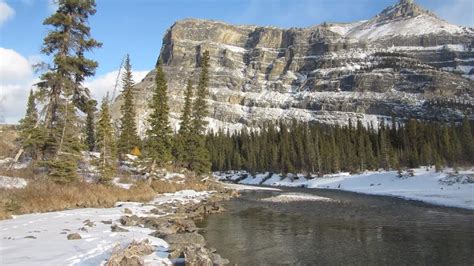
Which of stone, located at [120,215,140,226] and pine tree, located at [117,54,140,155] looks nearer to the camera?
stone, located at [120,215,140,226]

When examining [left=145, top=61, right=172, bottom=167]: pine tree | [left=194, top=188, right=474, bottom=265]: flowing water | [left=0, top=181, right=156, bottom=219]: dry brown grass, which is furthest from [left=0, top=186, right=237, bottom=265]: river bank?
[left=145, top=61, right=172, bottom=167]: pine tree

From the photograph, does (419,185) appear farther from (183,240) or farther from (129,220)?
(183,240)

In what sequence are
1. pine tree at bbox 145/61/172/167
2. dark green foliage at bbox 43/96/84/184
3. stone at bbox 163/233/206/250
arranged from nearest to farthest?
stone at bbox 163/233/206/250 → dark green foliage at bbox 43/96/84/184 → pine tree at bbox 145/61/172/167

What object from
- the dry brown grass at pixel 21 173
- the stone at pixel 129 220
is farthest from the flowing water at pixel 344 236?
the dry brown grass at pixel 21 173

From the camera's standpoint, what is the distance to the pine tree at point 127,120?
63.7m

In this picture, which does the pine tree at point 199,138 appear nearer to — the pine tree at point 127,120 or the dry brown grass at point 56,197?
the pine tree at point 127,120

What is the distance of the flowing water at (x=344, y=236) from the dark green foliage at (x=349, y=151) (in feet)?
168

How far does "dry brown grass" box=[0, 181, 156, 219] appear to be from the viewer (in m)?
21.6

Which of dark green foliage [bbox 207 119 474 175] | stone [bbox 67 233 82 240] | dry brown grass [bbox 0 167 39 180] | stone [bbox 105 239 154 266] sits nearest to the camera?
stone [bbox 105 239 154 266]

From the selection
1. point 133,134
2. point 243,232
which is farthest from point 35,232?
point 133,134

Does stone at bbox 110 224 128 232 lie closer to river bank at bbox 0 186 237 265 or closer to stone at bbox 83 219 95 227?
river bank at bbox 0 186 237 265

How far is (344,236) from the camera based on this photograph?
71.9 ft

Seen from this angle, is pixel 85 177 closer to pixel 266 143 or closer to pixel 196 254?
pixel 196 254

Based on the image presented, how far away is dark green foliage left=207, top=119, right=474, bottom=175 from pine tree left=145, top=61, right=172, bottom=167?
156 ft
